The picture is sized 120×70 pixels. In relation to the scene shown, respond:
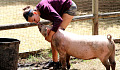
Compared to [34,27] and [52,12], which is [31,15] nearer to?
[52,12]

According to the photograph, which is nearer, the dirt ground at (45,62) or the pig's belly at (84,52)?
the pig's belly at (84,52)

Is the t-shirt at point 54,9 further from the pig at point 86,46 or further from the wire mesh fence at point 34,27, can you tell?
the wire mesh fence at point 34,27

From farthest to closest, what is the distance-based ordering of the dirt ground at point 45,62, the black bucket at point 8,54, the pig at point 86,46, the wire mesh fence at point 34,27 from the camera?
the wire mesh fence at point 34,27 < the dirt ground at point 45,62 < the black bucket at point 8,54 < the pig at point 86,46

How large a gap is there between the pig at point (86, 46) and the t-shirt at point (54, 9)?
195mm

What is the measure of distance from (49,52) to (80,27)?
11.0 feet

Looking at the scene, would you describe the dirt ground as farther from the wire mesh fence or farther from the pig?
the wire mesh fence

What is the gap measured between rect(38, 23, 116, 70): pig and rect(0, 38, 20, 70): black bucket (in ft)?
1.76

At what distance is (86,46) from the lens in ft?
12.1

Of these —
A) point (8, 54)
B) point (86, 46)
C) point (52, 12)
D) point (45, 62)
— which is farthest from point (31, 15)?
point (45, 62)

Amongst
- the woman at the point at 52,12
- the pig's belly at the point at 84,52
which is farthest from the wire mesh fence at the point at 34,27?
the pig's belly at the point at 84,52

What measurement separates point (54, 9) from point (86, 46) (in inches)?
32.6

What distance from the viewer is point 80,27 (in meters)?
8.48

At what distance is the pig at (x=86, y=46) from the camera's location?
3.61m

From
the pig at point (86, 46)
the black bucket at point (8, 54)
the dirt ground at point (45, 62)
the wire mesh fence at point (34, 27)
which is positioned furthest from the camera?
the wire mesh fence at point (34, 27)
